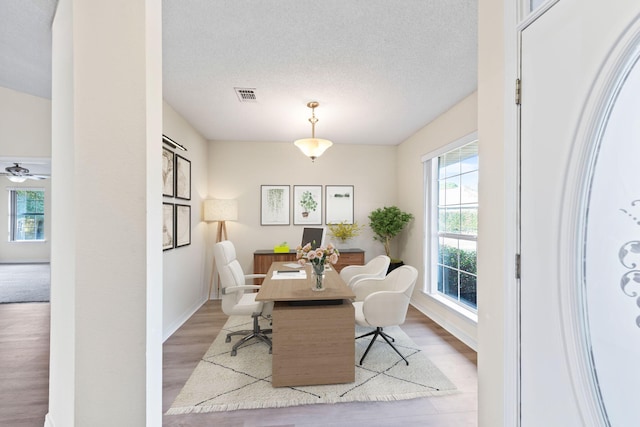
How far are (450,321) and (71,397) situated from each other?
11.3ft

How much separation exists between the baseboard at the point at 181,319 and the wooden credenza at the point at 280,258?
2.90 feet

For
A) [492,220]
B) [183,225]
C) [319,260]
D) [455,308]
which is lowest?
[455,308]

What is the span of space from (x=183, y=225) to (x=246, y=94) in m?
1.86

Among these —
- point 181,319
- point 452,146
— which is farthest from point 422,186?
point 181,319

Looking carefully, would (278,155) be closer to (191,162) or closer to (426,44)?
(191,162)

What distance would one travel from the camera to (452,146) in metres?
3.42

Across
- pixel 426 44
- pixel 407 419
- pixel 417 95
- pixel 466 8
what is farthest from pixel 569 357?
pixel 417 95

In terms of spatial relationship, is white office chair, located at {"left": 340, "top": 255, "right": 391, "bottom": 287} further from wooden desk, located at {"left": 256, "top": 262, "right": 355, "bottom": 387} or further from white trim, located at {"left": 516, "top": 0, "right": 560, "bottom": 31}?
white trim, located at {"left": 516, "top": 0, "right": 560, "bottom": 31}

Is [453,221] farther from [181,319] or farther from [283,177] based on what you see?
[181,319]

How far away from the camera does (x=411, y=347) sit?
297 centimetres

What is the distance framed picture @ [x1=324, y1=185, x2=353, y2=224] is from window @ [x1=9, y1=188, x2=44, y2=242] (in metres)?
8.27

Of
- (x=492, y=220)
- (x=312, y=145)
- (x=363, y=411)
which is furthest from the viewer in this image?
(x=312, y=145)

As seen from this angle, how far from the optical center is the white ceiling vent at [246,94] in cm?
290

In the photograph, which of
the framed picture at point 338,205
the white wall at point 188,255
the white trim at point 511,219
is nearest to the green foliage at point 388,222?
the framed picture at point 338,205
